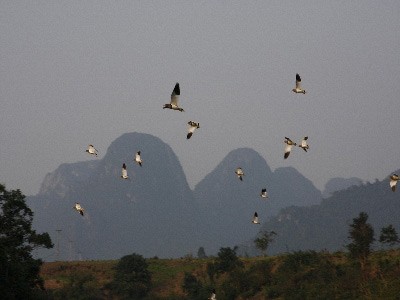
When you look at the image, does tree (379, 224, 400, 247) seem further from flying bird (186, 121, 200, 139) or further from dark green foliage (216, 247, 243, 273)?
flying bird (186, 121, 200, 139)

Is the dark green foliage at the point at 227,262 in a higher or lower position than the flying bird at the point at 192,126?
lower

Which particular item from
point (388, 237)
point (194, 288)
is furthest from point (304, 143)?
point (388, 237)

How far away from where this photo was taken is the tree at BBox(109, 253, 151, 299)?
345 ft

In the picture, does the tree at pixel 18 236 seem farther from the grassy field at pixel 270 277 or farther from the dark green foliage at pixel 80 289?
the grassy field at pixel 270 277

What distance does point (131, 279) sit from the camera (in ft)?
352

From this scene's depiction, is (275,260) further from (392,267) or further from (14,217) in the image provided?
(14,217)

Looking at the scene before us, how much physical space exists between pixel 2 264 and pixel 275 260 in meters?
55.8

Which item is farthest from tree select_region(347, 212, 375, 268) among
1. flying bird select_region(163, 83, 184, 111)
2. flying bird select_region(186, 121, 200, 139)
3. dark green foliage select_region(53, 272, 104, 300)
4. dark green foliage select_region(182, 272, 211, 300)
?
flying bird select_region(163, 83, 184, 111)

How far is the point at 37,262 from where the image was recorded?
65250mm

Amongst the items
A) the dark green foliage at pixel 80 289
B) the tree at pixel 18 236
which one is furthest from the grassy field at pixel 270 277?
the tree at pixel 18 236

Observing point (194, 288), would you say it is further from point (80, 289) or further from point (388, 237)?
point (388, 237)

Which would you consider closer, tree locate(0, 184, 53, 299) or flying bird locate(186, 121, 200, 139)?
flying bird locate(186, 121, 200, 139)

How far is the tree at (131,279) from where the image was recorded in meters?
105

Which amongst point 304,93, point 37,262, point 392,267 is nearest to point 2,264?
point 37,262
